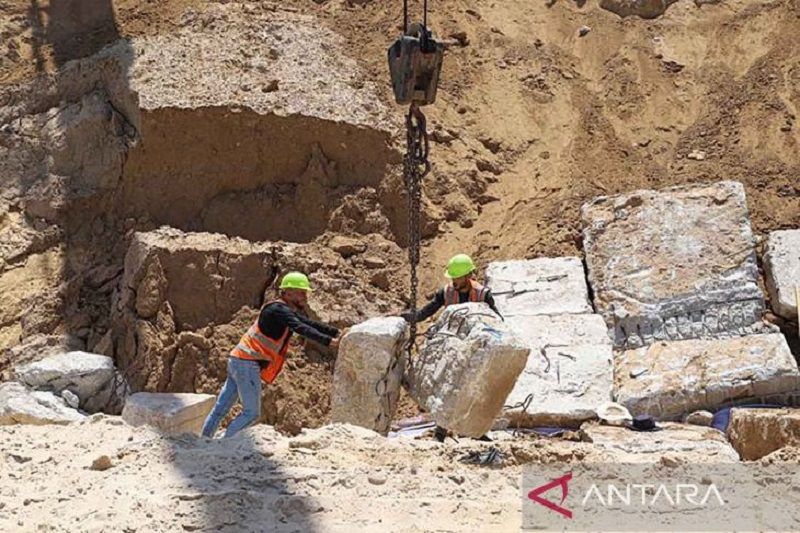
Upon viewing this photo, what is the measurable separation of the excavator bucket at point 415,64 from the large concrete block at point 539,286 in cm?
268

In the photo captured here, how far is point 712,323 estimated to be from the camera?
9039mm

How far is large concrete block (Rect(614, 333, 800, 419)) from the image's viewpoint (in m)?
8.09

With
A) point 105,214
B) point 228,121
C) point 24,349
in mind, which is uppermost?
point 228,121

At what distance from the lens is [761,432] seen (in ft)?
22.6

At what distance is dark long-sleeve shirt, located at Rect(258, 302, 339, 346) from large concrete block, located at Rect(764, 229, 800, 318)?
13.7 feet

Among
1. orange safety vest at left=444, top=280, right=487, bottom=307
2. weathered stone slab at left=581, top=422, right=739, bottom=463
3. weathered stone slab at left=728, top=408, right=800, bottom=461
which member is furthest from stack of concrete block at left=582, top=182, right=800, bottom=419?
orange safety vest at left=444, top=280, right=487, bottom=307

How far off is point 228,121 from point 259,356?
4.73 m

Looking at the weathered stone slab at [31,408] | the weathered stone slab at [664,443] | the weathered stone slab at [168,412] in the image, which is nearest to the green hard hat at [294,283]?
the weathered stone slab at [168,412]

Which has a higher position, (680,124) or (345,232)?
(680,124)

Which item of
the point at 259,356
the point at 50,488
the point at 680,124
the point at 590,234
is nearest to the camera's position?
the point at 50,488

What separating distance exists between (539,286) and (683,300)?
1.29 m

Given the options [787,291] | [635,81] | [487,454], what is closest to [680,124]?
[635,81]

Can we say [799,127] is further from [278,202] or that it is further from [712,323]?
[278,202]

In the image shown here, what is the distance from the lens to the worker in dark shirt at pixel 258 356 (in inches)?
281
